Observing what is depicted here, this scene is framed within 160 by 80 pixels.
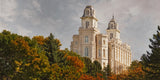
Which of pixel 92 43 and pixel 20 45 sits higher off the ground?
pixel 92 43

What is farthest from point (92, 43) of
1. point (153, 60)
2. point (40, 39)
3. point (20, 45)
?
point (20, 45)

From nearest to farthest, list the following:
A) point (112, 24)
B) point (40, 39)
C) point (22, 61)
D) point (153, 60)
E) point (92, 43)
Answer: point (22, 61)
point (153, 60)
point (40, 39)
point (92, 43)
point (112, 24)

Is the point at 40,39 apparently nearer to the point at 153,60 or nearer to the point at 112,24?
the point at 153,60

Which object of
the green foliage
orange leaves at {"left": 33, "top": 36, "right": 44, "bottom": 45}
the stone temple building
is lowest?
the green foliage

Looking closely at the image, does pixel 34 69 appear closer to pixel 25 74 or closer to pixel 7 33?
pixel 25 74

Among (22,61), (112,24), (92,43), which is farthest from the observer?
(112,24)

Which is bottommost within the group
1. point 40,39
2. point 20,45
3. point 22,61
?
point 22,61

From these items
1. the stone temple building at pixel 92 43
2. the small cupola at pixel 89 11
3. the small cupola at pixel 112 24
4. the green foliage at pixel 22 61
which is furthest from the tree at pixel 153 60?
the small cupola at pixel 112 24

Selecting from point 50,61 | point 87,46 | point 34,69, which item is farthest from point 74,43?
point 34,69

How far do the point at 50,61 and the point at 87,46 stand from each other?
143 ft

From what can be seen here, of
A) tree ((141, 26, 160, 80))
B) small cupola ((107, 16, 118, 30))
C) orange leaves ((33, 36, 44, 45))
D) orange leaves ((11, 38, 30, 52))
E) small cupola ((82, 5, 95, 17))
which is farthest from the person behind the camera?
small cupola ((107, 16, 118, 30))

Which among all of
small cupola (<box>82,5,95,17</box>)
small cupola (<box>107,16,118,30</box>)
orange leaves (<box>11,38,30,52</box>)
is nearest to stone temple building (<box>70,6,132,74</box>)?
small cupola (<box>82,5,95,17</box>)

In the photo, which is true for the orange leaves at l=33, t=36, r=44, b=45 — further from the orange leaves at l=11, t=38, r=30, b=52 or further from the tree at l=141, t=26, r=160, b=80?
the tree at l=141, t=26, r=160, b=80

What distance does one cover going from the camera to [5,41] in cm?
3431
